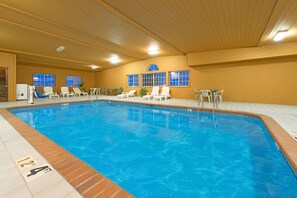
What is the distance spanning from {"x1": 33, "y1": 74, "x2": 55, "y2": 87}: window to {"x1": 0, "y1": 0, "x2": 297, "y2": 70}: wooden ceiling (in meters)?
4.28

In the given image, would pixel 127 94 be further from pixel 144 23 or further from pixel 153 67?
pixel 144 23

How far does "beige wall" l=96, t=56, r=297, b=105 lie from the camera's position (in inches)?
268

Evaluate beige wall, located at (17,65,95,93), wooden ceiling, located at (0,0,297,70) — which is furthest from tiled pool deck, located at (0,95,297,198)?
beige wall, located at (17,65,95,93)

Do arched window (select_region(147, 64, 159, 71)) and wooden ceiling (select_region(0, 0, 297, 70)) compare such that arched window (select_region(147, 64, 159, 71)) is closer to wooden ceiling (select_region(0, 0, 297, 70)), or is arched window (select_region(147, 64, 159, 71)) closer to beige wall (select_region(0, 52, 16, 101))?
wooden ceiling (select_region(0, 0, 297, 70))

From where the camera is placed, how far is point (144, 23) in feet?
16.1

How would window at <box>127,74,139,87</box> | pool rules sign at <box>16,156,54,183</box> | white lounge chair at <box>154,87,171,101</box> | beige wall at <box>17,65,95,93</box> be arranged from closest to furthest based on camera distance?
pool rules sign at <box>16,156,54,183</box> < white lounge chair at <box>154,87,171,101</box> < beige wall at <box>17,65,95,93</box> < window at <box>127,74,139,87</box>

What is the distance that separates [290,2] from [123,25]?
171 inches

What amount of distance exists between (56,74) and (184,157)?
13124 mm

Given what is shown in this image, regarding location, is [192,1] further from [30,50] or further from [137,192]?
[30,50]

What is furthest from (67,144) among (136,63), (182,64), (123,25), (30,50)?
(136,63)

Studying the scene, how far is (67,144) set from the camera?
10.4 feet

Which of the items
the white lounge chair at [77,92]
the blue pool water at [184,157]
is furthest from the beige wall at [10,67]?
the blue pool water at [184,157]

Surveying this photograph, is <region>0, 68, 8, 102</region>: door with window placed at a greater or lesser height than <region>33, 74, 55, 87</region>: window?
lesser

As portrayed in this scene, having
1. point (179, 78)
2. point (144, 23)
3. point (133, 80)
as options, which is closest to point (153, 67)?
point (179, 78)
